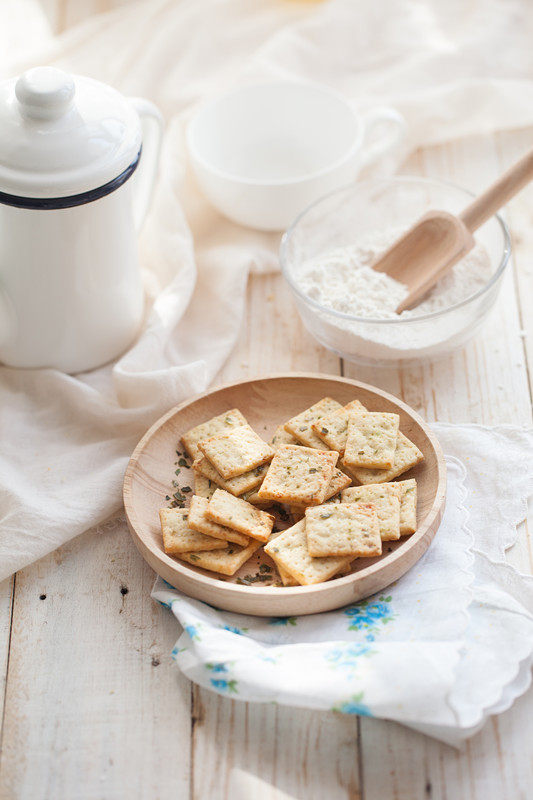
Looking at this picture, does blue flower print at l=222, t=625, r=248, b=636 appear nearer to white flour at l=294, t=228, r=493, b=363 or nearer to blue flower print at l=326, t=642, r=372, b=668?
blue flower print at l=326, t=642, r=372, b=668

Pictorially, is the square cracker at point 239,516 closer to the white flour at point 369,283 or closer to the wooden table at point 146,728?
the wooden table at point 146,728

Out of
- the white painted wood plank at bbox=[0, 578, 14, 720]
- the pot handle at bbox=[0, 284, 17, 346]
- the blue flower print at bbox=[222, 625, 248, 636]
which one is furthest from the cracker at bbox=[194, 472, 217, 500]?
the pot handle at bbox=[0, 284, 17, 346]

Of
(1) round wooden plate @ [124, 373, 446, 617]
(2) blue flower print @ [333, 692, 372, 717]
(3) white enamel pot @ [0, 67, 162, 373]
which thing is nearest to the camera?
(2) blue flower print @ [333, 692, 372, 717]

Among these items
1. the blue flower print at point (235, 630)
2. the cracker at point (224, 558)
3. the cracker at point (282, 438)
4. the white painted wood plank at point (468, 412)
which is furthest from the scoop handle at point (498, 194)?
the blue flower print at point (235, 630)

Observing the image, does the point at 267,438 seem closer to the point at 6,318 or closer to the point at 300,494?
the point at 300,494

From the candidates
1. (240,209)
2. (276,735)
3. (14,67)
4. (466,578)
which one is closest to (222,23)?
(14,67)

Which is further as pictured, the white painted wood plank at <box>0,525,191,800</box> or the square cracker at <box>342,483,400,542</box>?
the square cracker at <box>342,483,400,542</box>

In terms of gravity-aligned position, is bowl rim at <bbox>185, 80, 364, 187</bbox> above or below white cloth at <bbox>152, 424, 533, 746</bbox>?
above
